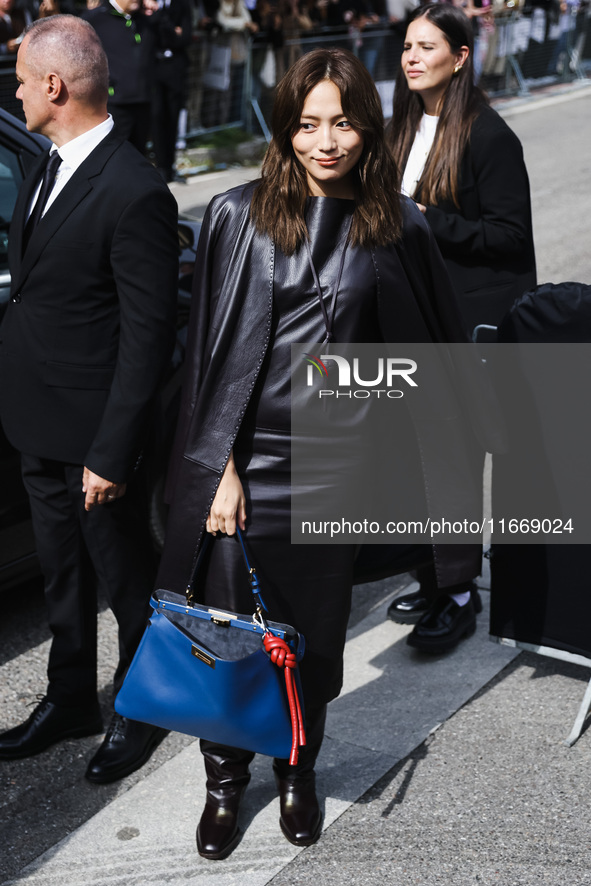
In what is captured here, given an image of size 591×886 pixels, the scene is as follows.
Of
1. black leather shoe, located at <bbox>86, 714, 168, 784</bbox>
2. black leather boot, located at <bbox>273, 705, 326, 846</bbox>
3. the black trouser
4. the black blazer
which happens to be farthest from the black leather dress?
the black blazer

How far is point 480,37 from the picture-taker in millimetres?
16859

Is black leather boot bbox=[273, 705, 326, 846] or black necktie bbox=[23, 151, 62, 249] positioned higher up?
black necktie bbox=[23, 151, 62, 249]

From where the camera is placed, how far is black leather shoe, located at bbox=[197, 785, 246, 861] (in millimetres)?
2877

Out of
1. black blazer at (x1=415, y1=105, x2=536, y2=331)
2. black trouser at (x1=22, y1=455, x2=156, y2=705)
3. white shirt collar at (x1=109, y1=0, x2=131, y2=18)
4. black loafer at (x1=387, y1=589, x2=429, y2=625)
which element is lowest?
black loafer at (x1=387, y1=589, x2=429, y2=625)

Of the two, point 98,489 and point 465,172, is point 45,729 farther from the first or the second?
point 465,172

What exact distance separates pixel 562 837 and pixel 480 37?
15857 millimetres

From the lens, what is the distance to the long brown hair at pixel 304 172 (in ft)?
8.20

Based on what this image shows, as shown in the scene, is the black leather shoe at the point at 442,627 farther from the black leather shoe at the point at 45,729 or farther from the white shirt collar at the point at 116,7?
the white shirt collar at the point at 116,7

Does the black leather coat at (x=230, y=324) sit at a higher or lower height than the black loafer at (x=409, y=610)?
higher

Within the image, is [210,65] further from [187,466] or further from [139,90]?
[187,466]

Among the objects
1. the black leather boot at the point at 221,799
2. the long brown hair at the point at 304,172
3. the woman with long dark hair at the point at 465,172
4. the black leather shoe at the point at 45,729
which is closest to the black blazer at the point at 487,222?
the woman with long dark hair at the point at 465,172

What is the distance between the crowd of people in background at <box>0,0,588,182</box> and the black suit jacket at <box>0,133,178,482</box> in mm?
5066

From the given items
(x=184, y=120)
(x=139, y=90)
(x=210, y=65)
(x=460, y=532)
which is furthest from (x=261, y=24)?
(x=460, y=532)

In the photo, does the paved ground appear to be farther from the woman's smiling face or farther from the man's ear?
the man's ear
